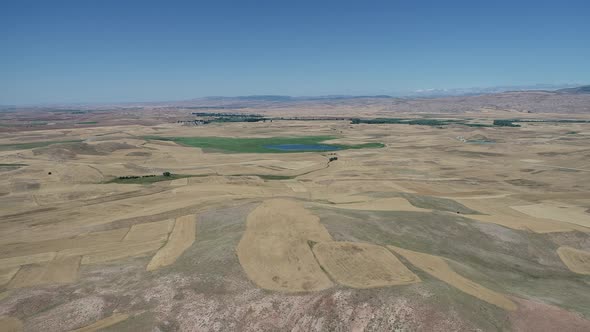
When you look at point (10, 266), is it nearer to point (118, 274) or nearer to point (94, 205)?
point (118, 274)

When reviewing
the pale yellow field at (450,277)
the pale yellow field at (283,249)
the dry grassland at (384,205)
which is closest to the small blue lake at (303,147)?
the dry grassland at (384,205)

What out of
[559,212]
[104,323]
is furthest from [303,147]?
[104,323]

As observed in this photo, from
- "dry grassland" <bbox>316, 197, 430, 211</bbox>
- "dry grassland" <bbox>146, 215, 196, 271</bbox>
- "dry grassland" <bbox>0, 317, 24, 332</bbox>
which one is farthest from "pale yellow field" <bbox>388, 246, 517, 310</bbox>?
"dry grassland" <bbox>0, 317, 24, 332</bbox>

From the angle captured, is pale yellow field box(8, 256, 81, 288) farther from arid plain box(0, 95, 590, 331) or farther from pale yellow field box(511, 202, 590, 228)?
pale yellow field box(511, 202, 590, 228)

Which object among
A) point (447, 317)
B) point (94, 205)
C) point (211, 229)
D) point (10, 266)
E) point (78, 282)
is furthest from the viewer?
point (94, 205)

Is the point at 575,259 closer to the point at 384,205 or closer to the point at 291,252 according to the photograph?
the point at 384,205

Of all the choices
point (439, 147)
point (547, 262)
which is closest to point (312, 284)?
point (547, 262)
